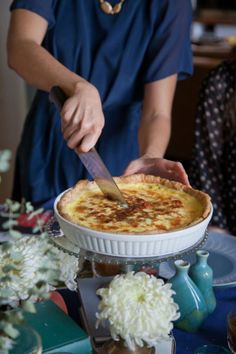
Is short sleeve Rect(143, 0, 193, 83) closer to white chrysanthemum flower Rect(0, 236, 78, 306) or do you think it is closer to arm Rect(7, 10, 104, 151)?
arm Rect(7, 10, 104, 151)

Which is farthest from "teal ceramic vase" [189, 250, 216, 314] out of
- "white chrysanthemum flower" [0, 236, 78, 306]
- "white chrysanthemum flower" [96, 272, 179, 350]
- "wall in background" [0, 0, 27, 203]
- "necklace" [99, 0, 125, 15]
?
"wall in background" [0, 0, 27, 203]

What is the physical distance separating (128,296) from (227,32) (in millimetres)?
8621

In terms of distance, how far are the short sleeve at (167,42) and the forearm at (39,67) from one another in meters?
0.34

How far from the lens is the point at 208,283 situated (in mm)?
1084

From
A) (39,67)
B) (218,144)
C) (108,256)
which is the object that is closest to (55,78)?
(39,67)

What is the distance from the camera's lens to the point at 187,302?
3.39 ft

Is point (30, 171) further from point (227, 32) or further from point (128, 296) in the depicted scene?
point (227, 32)

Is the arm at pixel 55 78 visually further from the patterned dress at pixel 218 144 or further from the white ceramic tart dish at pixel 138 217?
the patterned dress at pixel 218 144

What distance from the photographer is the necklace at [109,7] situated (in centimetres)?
163

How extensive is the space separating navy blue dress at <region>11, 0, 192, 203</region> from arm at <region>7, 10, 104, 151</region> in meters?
0.05

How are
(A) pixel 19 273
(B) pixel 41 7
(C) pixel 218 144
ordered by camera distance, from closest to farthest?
1. (A) pixel 19 273
2. (B) pixel 41 7
3. (C) pixel 218 144

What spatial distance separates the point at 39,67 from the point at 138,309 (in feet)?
2.78

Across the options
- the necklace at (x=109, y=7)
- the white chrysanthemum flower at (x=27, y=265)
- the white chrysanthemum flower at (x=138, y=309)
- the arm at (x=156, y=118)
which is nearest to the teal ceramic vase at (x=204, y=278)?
the white chrysanthemum flower at (x=138, y=309)

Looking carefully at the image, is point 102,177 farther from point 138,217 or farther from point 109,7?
point 109,7
